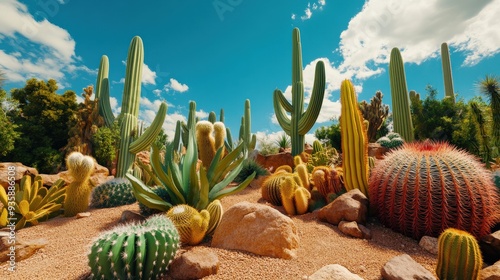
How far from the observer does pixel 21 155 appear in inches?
364

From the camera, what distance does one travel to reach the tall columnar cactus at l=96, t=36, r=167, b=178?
250 inches

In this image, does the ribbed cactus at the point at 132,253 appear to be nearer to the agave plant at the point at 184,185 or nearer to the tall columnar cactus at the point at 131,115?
the agave plant at the point at 184,185

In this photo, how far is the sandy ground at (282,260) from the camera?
198 centimetres

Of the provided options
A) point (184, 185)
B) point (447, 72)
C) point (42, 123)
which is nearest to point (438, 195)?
point (184, 185)

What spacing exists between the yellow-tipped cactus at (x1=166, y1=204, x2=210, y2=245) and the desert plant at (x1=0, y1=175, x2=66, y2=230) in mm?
2664

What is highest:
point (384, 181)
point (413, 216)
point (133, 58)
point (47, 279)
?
point (133, 58)

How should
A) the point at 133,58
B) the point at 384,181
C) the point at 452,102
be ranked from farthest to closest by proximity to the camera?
the point at 452,102, the point at 133,58, the point at 384,181

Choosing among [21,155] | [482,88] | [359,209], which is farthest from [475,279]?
[21,155]

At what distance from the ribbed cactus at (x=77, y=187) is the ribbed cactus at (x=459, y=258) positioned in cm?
459

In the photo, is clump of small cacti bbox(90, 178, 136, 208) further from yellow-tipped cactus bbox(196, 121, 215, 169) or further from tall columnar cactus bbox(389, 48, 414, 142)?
tall columnar cactus bbox(389, 48, 414, 142)

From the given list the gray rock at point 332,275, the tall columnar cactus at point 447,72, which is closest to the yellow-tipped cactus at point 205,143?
the gray rock at point 332,275

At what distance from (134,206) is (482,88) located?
435 inches

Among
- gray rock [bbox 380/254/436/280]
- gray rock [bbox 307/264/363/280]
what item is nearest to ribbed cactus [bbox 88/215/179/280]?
gray rock [bbox 307/264/363/280]

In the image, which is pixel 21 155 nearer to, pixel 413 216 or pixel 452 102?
pixel 413 216
